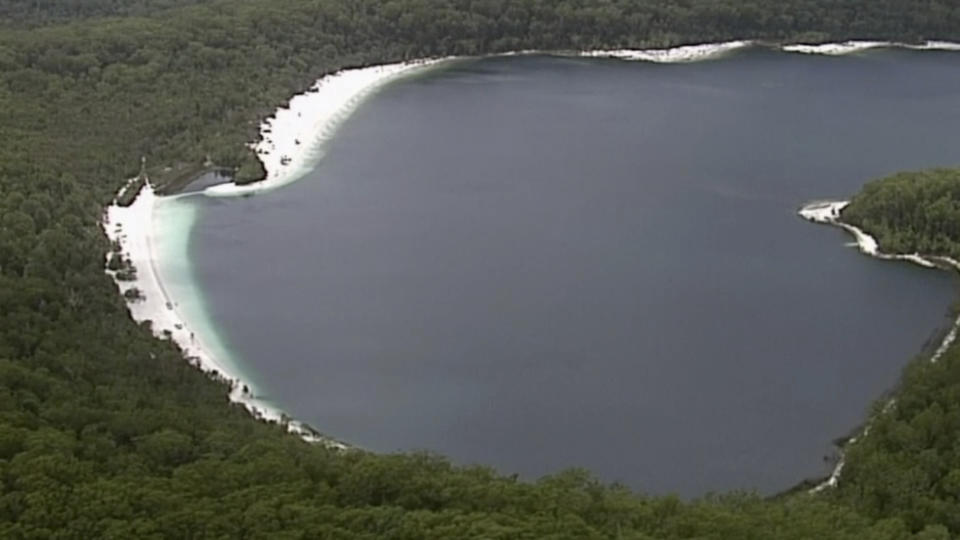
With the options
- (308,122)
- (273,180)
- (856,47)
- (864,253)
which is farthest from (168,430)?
(856,47)

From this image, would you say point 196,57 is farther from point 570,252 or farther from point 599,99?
point 570,252

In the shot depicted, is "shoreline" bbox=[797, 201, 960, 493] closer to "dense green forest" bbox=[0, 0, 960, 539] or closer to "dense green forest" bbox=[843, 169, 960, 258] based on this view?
"dense green forest" bbox=[843, 169, 960, 258]

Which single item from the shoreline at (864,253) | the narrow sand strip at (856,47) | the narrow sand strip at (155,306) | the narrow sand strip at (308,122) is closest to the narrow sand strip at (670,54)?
the narrow sand strip at (856,47)

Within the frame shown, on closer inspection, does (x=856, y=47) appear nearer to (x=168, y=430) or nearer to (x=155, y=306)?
(x=155, y=306)

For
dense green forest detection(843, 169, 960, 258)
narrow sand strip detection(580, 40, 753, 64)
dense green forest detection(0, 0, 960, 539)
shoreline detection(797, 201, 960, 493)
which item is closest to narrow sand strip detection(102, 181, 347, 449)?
dense green forest detection(0, 0, 960, 539)

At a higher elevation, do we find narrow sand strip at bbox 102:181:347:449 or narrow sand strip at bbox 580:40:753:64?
narrow sand strip at bbox 580:40:753:64

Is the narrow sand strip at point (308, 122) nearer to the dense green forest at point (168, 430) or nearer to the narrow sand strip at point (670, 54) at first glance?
the dense green forest at point (168, 430)

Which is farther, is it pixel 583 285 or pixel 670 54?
pixel 670 54
